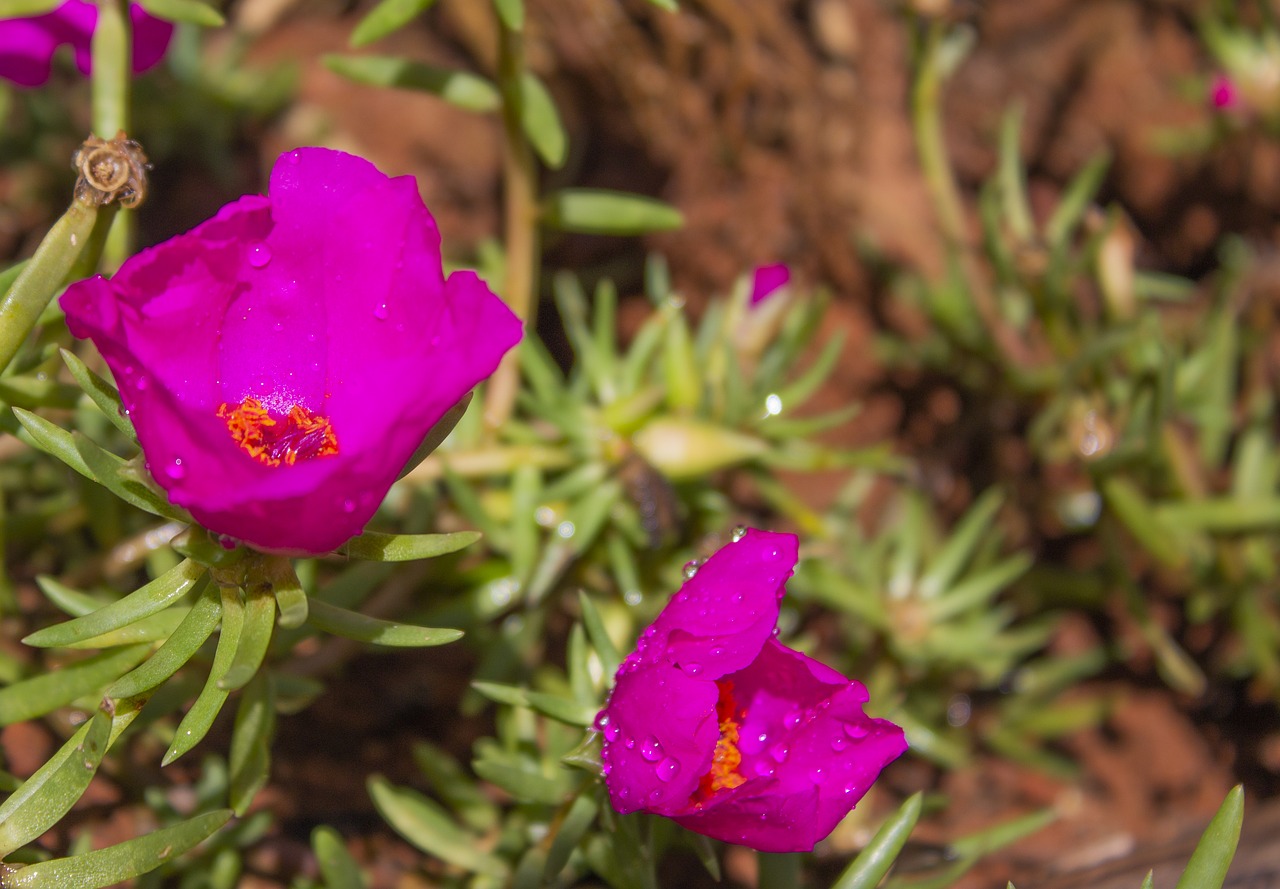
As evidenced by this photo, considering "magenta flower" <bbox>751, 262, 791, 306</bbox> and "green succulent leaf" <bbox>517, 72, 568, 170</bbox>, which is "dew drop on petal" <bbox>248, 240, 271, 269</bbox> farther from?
"magenta flower" <bbox>751, 262, 791, 306</bbox>

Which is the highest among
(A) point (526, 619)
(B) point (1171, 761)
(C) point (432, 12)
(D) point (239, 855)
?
(C) point (432, 12)

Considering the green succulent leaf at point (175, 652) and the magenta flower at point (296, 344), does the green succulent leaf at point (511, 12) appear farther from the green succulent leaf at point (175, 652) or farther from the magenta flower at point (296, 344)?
the green succulent leaf at point (175, 652)

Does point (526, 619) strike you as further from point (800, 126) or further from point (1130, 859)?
point (800, 126)

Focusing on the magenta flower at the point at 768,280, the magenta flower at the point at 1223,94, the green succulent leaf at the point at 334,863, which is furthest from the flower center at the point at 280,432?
the magenta flower at the point at 1223,94

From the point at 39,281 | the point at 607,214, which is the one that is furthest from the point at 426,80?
the point at 39,281

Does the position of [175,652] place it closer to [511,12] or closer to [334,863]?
[334,863]

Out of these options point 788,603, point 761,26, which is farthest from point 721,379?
point 761,26
